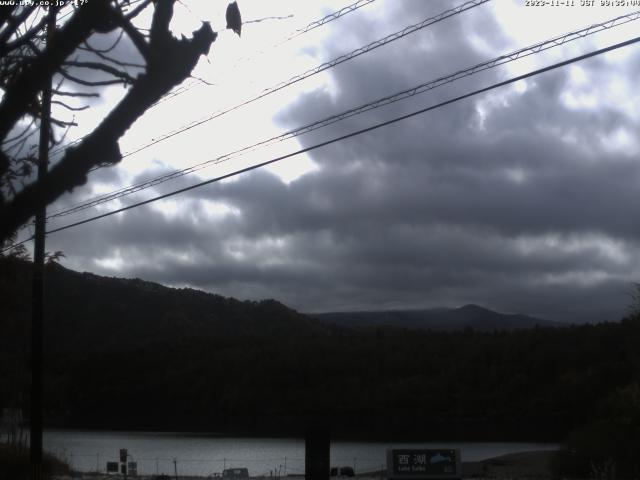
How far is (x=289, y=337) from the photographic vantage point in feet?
476

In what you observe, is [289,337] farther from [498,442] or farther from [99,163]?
[99,163]

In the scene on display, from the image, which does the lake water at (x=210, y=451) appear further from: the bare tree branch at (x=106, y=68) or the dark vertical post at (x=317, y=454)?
the bare tree branch at (x=106, y=68)

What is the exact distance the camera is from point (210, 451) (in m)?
73.4

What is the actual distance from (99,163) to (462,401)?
10779cm

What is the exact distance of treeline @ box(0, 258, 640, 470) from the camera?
9975cm

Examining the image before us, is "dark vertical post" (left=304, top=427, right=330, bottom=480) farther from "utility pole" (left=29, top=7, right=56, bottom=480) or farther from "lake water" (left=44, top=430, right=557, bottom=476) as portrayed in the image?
"lake water" (left=44, top=430, right=557, bottom=476)

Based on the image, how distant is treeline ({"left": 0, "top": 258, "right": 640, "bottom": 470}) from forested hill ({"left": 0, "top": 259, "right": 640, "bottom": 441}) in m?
0.20

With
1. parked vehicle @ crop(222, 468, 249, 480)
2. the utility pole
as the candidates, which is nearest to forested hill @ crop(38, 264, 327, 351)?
parked vehicle @ crop(222, 468, 249, 480)

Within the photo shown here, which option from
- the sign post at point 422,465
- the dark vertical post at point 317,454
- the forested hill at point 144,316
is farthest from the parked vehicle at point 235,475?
the forested hill at point 144,316

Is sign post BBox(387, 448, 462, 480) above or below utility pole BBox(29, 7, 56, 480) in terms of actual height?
below

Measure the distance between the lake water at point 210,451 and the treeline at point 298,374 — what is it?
30.3ft

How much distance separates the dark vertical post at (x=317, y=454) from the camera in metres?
16.2

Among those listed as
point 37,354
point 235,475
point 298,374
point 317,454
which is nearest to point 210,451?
point 235,475

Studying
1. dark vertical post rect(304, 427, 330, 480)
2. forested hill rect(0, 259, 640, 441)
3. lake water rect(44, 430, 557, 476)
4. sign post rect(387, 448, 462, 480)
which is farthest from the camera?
forested hill rect(0, 259, 640, 441)
